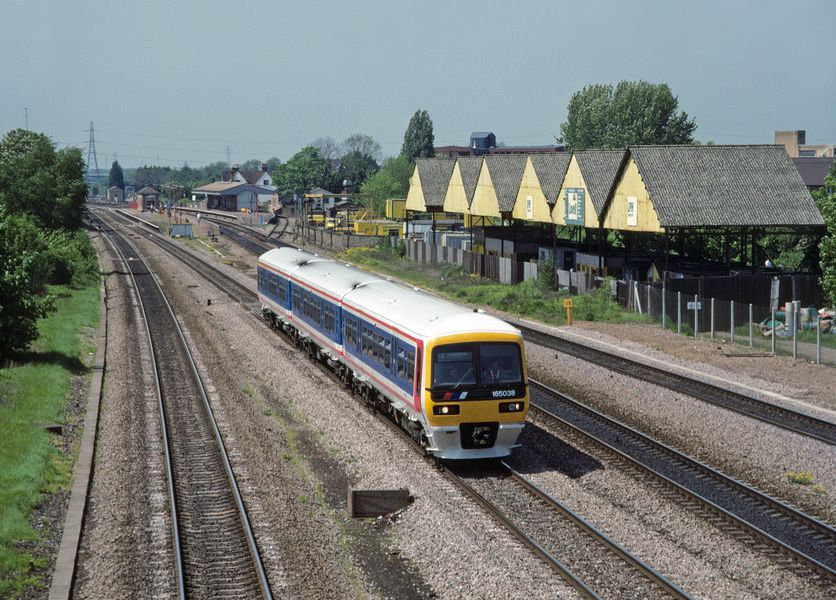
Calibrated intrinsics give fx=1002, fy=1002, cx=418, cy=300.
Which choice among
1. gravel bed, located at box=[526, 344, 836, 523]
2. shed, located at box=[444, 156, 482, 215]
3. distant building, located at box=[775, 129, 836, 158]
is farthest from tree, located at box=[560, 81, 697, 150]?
gravel bed, located at box=[526, 344, 836, 523]

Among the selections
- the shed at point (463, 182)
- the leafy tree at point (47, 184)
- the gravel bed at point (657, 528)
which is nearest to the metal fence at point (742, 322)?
the gravel bed at point (657, 528)

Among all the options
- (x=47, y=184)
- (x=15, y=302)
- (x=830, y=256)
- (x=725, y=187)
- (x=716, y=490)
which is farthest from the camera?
(x=47, y=184)

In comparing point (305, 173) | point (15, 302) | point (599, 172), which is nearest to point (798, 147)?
point (305, 173)

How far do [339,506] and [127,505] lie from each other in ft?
12.2

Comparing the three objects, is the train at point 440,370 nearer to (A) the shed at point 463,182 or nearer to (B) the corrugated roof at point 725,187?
(B) the corrugated roof at point 725,187

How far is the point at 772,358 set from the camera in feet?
109

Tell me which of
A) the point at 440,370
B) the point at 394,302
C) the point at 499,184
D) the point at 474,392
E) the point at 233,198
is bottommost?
the point at 474,392

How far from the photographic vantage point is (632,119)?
400 feet

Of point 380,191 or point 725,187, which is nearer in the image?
point 725,187

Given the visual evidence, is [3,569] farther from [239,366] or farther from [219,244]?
[219,244]

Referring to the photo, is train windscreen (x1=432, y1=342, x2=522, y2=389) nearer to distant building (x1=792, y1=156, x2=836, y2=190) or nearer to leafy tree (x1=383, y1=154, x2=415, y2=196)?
distant building (x1=792, y1=156, x2=836, y2=190)

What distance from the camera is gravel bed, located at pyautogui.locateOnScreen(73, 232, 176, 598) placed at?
14133 mm

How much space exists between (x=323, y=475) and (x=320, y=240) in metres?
78.6

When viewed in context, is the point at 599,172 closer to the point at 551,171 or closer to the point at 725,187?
the point at 551,171
